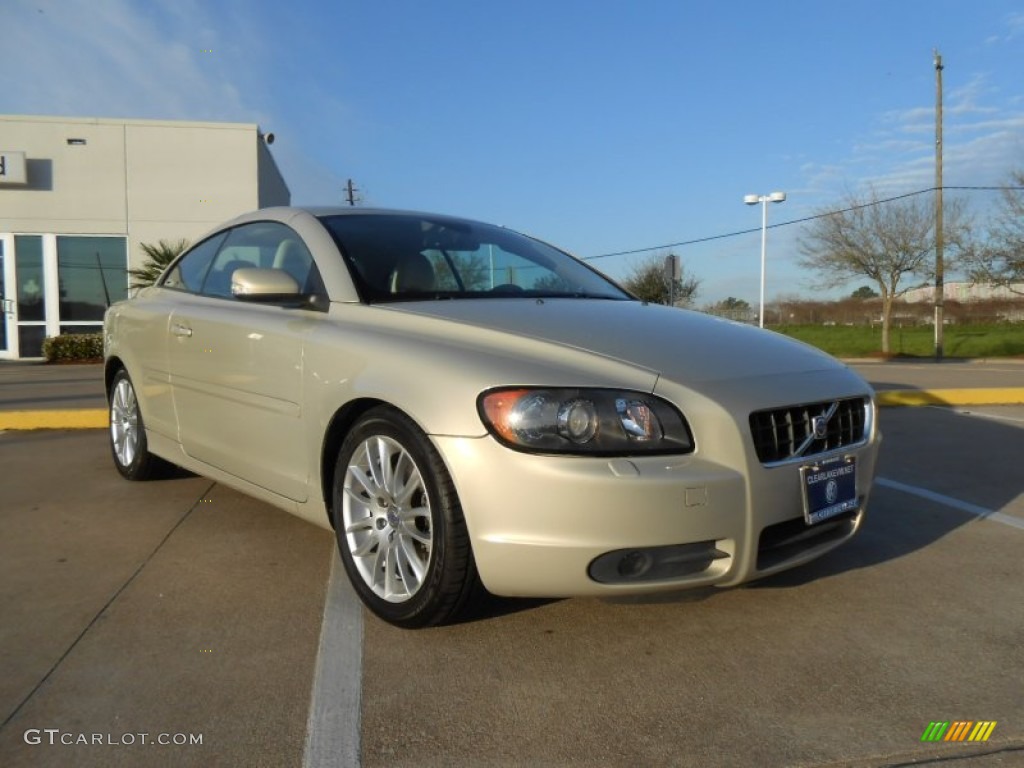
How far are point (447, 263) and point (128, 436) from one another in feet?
8.16

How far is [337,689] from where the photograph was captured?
7.65 feet

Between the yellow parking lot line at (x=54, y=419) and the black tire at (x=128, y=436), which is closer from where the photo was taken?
the black tire at (x=128, y=436)

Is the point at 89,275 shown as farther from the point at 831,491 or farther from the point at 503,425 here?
the point at 831,491

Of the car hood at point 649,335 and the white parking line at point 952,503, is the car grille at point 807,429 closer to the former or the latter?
the car hood at point 649,335

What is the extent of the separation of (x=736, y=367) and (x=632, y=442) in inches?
21.6

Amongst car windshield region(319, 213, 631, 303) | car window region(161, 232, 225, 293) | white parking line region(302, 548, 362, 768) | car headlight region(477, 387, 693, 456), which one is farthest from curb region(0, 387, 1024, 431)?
car headlight region(477, 387, 693, 456)

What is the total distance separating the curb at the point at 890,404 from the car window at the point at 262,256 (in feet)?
12.1

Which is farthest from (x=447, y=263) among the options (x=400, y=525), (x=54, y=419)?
(x=54, y=419)

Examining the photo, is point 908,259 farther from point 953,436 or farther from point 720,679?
point 720,679

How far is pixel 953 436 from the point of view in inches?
258

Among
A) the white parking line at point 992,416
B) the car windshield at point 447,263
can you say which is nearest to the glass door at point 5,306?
the car windshield at point 447,263

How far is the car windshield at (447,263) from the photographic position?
338 centimetres

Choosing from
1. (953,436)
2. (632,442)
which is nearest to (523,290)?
(632,442)

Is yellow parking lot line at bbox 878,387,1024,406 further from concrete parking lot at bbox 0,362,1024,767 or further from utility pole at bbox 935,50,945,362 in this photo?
utility pole at bbox 935,50,945,362
